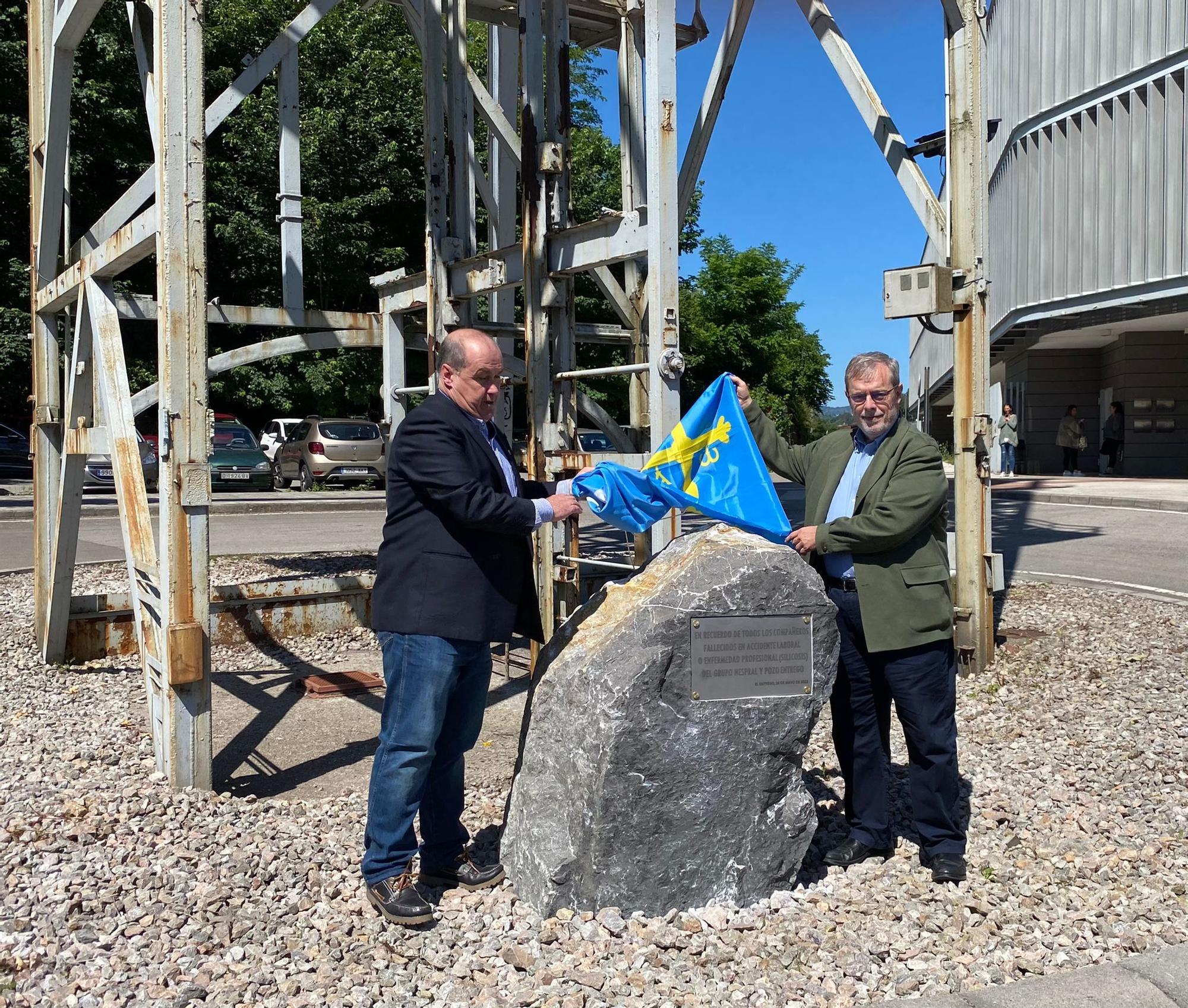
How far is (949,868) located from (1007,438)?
26.7 metres

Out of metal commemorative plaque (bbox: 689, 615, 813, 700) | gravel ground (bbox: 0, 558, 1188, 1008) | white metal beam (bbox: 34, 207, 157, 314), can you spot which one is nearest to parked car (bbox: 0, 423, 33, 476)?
white metal beam (bbox: 34, 207, 157, 314)

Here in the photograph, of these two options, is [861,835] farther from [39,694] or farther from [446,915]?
[39,694]

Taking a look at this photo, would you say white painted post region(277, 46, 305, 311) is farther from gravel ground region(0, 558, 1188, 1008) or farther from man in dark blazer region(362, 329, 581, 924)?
man in dark blazer region(362, 329, 581, 924)

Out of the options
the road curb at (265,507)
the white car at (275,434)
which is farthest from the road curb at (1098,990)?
the white car at (275,434)

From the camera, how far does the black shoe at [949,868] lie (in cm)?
405

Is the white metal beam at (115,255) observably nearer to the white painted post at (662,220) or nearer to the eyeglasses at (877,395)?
the white painted post at (662,220)

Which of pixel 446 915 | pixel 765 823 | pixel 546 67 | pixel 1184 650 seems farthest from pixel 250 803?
pixel 1184 650

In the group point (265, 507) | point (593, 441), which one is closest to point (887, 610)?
point (265, 507)

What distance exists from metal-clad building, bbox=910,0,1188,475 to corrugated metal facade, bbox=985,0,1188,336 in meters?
0.03

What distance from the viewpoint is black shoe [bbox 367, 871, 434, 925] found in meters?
3.66

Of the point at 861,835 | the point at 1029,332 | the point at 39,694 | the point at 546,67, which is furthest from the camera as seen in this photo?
the point at 1029,332

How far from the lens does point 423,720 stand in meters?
3.72

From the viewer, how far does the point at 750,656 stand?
3793 millimetres

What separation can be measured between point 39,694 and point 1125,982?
18.9 ft
